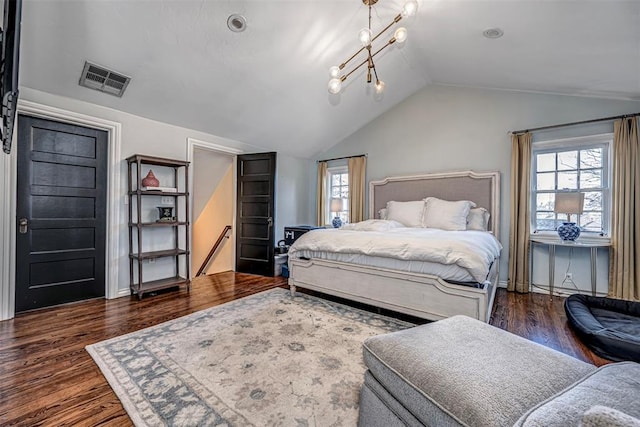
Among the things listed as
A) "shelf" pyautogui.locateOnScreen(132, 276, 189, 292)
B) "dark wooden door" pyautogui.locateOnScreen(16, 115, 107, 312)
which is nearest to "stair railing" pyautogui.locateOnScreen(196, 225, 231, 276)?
"shelf" pyautogui.locateOnScreen(132, 276, 189, 292)

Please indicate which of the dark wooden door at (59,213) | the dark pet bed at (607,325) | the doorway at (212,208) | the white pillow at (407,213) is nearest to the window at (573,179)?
the dark pet bed at (607,325)

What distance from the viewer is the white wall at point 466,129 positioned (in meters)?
3.49

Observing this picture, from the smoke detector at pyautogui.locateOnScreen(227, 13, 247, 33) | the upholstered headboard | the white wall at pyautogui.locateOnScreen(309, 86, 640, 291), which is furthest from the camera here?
the upholstered headboard

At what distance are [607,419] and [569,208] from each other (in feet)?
11.8

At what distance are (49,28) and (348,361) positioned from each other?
11.6 ft

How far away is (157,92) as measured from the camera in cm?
316

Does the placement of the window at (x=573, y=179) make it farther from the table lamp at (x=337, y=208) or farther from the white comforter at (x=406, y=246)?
the table lamp at (x=337, y=208)

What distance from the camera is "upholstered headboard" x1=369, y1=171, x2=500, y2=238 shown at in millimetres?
3980

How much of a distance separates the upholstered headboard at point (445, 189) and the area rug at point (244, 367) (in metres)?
2.48

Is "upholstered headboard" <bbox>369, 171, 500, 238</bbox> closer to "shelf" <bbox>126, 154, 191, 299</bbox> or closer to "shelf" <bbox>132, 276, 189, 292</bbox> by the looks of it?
"shelf" <bbox>126, 154, 191, 299</bbox>

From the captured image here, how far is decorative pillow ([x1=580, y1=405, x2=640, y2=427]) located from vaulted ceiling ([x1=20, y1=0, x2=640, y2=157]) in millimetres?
2884

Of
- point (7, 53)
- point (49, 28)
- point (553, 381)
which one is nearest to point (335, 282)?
point (553, 381)

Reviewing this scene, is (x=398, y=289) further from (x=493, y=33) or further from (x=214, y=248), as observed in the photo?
(x=214, y=248)

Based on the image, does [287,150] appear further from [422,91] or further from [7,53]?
[7,53]
